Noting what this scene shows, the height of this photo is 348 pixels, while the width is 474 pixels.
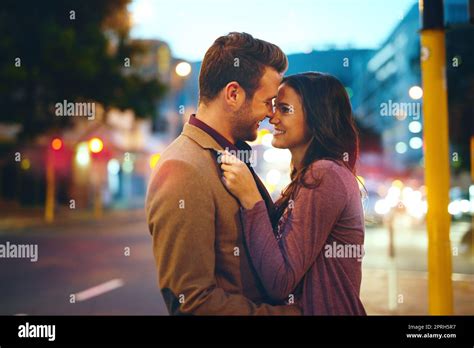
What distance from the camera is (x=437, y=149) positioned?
9.17 ft

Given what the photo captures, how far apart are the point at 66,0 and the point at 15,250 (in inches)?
326

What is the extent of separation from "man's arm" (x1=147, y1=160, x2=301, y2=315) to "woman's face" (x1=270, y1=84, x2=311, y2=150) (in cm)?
42

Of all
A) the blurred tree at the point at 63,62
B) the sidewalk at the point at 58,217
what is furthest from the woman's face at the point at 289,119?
the sidewalk at the point at 58,217

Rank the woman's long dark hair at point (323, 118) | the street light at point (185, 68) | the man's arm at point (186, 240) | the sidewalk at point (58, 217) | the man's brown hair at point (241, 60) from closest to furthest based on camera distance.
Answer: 1. the man's arm at point (186, 240)
2. the man's brown hair at point (241, 60)
3. the woman's long dark hair at point (323, 118)
4. the street light at point (185, 68)
5. the sidewalk at point (58, 217)

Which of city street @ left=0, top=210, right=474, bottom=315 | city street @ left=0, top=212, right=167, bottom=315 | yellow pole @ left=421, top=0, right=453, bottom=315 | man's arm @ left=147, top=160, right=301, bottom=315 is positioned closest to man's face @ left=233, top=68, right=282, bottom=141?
man's arm @ left=147, top=160, right=301, bottom=315

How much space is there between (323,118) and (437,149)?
2.34ft

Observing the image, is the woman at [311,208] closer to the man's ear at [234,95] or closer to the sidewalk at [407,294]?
the man's ear at [234,95]

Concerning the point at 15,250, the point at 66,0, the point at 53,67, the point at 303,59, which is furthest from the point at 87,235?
the point at 303,59

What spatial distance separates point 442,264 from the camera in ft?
9.46

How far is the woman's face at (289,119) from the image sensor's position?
2.42 metres

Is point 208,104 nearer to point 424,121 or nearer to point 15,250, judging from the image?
point 424,121

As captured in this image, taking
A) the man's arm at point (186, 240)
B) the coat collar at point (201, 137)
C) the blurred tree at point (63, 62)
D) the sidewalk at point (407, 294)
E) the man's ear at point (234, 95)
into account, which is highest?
the blurred tree at point (63, 62)

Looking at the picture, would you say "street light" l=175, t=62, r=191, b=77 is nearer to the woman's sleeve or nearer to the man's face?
the man's face

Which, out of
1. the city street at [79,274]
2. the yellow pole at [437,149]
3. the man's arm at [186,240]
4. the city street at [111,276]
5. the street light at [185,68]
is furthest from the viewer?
the city street at [79,274]
